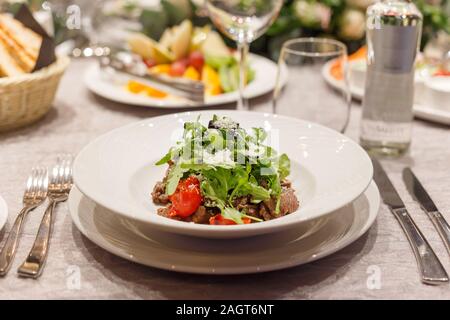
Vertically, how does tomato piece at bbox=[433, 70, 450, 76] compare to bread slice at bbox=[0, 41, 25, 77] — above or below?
below

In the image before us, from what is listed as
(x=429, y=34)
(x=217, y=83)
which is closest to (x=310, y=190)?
(x=217, y=83)

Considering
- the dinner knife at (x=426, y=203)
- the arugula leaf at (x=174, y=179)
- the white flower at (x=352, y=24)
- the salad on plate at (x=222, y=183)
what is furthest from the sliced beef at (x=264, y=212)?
the white flower at (x=352, y=24)

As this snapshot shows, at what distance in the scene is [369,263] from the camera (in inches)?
35.6

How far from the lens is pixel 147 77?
→ 167 centimetres

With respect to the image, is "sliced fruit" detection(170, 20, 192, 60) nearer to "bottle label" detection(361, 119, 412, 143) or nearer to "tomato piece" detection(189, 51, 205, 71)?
"tomato piece" detection(189, 51, 205, 71)

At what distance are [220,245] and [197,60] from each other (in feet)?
3.35

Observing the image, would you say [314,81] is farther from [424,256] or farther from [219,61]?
[424,256]

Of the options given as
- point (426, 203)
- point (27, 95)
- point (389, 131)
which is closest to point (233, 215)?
point (426, 203)

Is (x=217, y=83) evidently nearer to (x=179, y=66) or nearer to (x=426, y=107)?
(x=179, y=66)

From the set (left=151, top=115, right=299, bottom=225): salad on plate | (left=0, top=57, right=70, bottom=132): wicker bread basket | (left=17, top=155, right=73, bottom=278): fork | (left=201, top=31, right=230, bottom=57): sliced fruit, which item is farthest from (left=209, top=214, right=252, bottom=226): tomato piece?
(left=201, top=31, right=230, bottom=57): sliced fruit

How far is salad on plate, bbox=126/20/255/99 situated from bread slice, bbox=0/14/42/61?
30 centimetres

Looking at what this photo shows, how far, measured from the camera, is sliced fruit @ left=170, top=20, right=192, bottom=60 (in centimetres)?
187

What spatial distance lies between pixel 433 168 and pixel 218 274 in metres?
0.62

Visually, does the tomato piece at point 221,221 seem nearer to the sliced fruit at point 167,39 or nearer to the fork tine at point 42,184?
the fork tine at point 42,184
